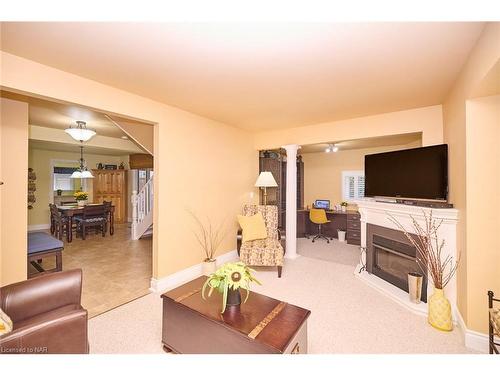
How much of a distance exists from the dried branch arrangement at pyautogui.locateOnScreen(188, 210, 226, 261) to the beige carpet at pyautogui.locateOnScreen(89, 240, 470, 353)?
3.38ft

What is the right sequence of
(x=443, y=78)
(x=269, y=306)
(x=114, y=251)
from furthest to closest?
(x=114, y=251) < (x=443, y=78) < (x=269, y=306)

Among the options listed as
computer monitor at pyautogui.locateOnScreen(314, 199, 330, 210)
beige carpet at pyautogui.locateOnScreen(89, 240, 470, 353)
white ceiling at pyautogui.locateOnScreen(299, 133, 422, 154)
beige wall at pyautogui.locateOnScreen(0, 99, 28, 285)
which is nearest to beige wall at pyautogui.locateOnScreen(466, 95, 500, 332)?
beige carpet at pyautogui.locateOnScreen(89, 240, 470, 353)

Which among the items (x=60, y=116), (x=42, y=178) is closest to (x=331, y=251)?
(x=60, y=116)

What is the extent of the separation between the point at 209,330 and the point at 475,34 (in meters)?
2.77

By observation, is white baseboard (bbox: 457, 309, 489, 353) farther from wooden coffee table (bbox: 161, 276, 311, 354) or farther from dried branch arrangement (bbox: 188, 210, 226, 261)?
dried branch arrangement (bbox: 188, 210, 226, 261)

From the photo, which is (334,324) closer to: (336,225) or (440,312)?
(440,312)

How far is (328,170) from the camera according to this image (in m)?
6.24

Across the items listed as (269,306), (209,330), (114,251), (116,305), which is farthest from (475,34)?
(114,251)

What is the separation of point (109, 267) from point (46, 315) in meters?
2.27

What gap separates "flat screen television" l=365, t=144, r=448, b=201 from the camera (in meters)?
2.46

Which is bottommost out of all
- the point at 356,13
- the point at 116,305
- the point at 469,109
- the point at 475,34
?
the point at 116,305

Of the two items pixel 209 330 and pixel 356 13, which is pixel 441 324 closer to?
pixel 209 330

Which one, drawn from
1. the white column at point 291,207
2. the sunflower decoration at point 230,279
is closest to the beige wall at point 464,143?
the sunflower decoration at point 230,279

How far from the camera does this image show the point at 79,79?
7.38ft
